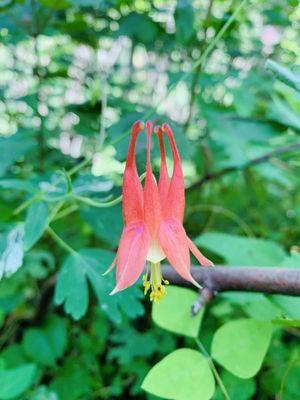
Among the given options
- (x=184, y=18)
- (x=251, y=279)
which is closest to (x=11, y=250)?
(x=251, y=279)

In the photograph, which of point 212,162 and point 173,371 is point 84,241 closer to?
point 212,162

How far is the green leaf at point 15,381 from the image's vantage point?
0.94m

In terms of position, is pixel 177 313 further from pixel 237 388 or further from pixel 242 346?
pixel 237 388

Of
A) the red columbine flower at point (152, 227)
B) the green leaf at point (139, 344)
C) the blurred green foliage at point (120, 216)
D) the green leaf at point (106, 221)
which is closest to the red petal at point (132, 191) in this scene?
the red columbine flower at point (152, 227)

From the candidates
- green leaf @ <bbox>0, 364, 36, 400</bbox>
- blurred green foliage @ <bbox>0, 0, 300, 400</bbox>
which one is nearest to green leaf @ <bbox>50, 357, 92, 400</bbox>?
blurred green foliage @ <bbox>0, 0, 300, 400</bbox>

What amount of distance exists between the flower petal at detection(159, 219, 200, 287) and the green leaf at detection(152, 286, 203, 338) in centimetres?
22

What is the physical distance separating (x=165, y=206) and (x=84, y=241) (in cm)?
83

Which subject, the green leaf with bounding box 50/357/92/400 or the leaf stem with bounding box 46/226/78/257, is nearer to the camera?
the leaf stem with bounding box 46/226/78/257

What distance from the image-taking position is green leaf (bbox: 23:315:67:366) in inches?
49.1

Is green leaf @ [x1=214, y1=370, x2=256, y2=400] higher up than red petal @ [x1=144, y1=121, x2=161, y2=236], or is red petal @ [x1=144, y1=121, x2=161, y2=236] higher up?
red petal @ [x1=144, y1=121, x2=161, y2=236]

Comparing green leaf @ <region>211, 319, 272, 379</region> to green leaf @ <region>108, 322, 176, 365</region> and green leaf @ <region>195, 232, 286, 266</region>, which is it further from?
green leaf @ <region>108, 322, 176, 365</region>

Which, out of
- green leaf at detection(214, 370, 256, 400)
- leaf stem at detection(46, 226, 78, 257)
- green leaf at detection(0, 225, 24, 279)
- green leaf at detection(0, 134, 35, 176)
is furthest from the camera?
green leaf at detection(0, 134, 35, 176)

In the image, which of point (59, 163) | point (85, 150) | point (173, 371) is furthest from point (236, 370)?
point (85, 150)

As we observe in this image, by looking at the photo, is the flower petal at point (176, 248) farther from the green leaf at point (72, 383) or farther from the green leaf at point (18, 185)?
the green leaf at point (72, 383)
